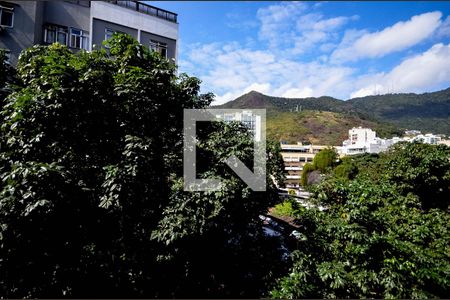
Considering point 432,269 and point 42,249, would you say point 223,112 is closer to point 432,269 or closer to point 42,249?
point 42,249

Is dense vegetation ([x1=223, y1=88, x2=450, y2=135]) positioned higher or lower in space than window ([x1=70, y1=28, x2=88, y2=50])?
higher

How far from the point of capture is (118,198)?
4.26 metres

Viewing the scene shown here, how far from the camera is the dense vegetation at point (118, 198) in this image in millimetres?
4242

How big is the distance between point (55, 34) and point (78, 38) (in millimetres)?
704

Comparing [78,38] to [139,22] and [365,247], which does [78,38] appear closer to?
[139,22]

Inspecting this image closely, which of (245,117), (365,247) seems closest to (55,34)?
(245,117)

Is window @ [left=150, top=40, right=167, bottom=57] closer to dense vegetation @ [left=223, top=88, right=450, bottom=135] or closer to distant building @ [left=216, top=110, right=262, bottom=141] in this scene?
distant building @ [left=216, top=110, right=262, bottom=141]

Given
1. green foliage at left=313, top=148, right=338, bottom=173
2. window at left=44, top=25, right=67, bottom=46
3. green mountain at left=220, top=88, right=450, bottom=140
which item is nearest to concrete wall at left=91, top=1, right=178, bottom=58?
window at left=44, top=25, right=67, bottom=46

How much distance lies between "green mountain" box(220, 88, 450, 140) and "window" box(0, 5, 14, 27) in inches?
1961

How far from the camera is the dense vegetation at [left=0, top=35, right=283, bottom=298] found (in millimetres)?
4242

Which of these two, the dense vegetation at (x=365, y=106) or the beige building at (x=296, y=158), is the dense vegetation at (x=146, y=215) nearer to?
the beige building at (x=296, y=158)

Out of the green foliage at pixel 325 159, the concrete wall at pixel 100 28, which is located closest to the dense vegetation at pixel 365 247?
the concrete wall at pixel 100 28

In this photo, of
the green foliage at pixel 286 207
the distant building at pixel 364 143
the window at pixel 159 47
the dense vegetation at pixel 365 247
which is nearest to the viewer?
the dense vegetation at pixel 365 247

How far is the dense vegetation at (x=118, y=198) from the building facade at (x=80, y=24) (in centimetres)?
483
